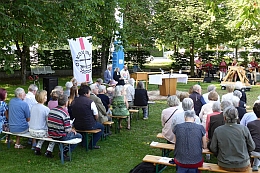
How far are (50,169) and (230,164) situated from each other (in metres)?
3.08

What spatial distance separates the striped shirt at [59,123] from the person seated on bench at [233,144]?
267 cm

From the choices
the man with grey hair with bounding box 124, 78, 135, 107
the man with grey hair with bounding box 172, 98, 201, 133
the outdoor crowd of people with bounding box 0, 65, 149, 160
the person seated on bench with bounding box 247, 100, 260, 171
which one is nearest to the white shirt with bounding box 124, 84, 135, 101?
the man with grey hair with bounding box 124, 78, 135, 107

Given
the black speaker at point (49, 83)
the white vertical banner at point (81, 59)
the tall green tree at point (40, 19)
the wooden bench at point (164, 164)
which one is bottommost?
the wooden bench at point (164, 164)

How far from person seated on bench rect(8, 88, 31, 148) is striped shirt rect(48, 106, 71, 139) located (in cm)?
89

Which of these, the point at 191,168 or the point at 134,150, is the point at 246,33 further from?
the point at 191,168

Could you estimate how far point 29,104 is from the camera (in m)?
7.40

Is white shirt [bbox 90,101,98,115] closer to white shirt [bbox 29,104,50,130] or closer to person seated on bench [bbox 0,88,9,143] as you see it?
white shirt [bbox 29,104,50,130]

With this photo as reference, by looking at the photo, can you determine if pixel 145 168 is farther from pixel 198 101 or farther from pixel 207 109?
pixel 198 101

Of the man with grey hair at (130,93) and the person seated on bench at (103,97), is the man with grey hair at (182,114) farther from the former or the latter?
the man with grey hair at (130,93)

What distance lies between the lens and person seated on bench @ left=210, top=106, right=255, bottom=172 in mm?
4441

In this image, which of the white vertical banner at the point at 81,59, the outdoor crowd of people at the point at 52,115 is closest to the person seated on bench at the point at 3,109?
the outdoor crowd of people at the point at 52,115

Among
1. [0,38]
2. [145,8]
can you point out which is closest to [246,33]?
[145,8]

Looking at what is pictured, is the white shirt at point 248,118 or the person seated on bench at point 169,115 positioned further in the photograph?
Result: the person seated on bench at point 169,115

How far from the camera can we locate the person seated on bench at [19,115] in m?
6.71
